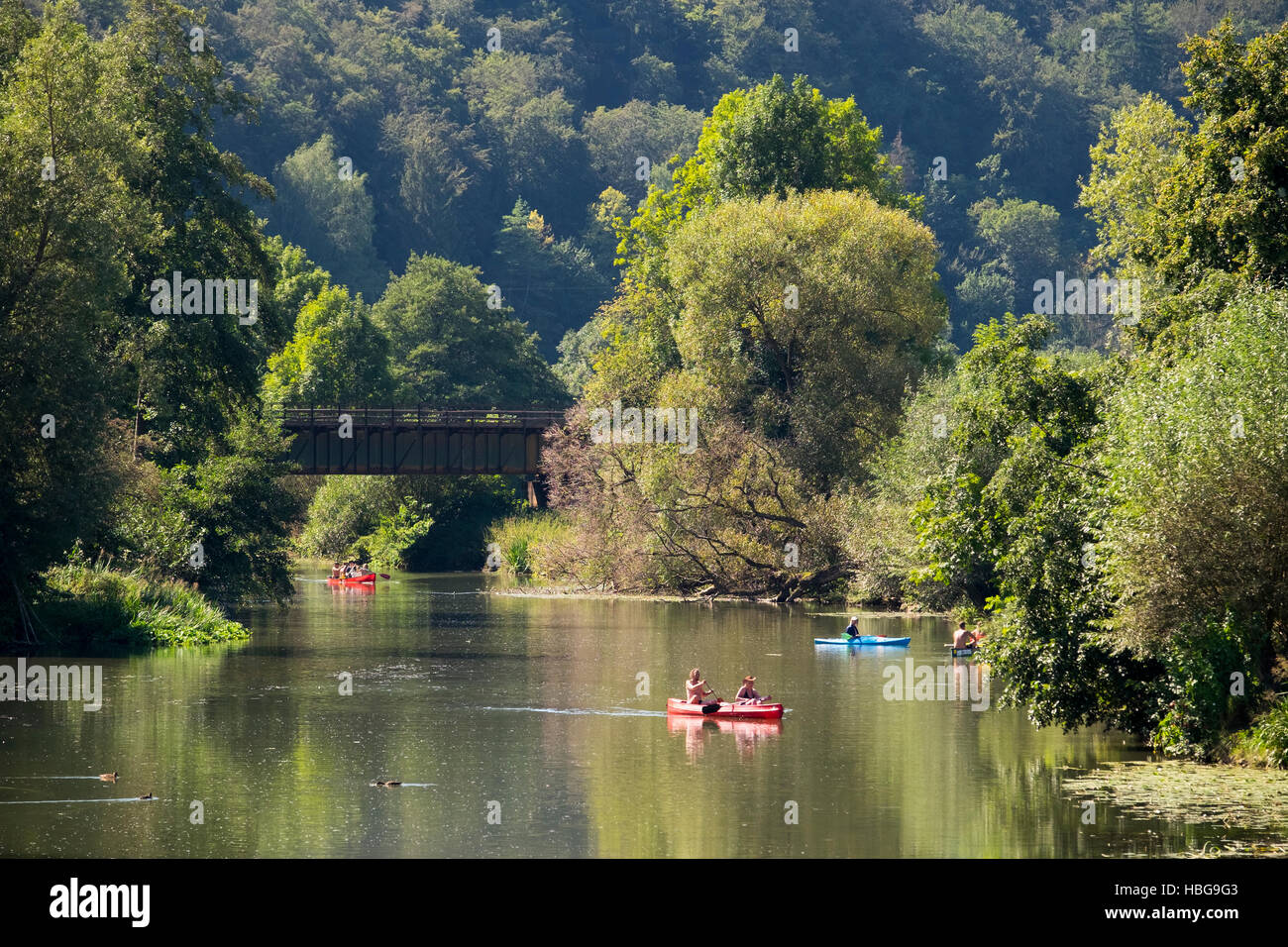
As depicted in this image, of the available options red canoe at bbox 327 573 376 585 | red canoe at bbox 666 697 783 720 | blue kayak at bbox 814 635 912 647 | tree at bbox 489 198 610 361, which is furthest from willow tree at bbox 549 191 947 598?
tree at bbox 489 198 610 361

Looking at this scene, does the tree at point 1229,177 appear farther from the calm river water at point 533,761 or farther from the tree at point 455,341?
the tree at point 455,341

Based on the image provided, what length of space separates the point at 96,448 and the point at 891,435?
3238 centimetres

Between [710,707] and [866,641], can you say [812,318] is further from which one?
[710,707]

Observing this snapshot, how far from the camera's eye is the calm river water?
23797 mm

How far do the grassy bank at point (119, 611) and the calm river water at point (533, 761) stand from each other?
157 cm

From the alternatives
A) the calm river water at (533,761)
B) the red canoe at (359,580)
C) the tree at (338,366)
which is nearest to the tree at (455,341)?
the tree at (338,366)

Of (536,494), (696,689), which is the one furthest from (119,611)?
(536,494)

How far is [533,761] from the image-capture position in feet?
98.6

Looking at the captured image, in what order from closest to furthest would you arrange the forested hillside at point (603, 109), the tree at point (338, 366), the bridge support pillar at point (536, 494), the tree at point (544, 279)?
the bridge support pillar at point (536, 494)
the tree at point (338, 366)
the forested hillside at point (603, 109)
the tree at point (544, 279)

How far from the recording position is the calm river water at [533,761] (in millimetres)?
23797

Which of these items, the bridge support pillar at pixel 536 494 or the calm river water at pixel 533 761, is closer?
the calm river water at pixel 533 761

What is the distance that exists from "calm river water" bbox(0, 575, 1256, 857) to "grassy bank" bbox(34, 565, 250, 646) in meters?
1.57

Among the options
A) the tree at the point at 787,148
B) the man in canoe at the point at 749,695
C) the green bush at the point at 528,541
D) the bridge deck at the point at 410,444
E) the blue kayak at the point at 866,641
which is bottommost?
the man in canoe at the point at 749,695
